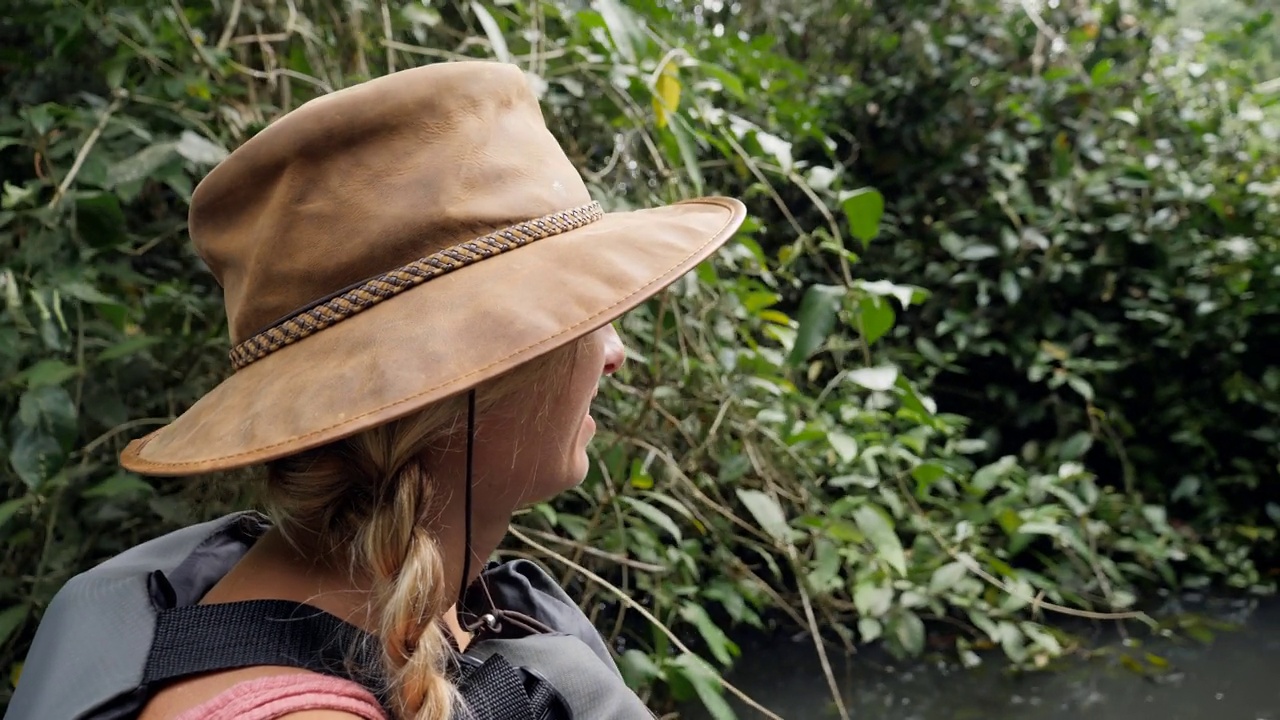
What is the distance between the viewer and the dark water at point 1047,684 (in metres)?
1.89

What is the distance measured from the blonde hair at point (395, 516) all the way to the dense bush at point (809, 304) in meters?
0.69

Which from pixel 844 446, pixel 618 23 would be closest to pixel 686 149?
pixel 618 23

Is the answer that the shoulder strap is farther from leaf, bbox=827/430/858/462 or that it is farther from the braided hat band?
leaf, bbox=827/430/858/462

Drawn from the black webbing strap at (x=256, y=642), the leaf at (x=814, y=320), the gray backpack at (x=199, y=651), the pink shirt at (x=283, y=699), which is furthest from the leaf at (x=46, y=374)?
Result: the leaf at (x=814, y=320)

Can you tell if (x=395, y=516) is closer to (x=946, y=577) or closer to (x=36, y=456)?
(x=36, y=456)

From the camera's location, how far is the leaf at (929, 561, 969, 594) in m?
1.98

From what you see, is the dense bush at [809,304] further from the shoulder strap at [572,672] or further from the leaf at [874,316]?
the shoulder strap at [572,672]

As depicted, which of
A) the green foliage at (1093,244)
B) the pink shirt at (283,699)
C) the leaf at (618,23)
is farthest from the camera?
the green foliage at (1093,244)

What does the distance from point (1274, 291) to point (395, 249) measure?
287cm

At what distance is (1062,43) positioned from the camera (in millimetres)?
3270

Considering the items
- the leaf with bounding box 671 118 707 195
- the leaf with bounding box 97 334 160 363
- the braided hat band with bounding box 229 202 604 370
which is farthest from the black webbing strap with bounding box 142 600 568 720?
the leaf with bounding box 671 118 707 195

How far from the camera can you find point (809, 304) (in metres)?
1.59

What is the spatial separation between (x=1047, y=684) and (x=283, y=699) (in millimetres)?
1865

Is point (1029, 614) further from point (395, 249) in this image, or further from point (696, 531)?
point (395, 249)
